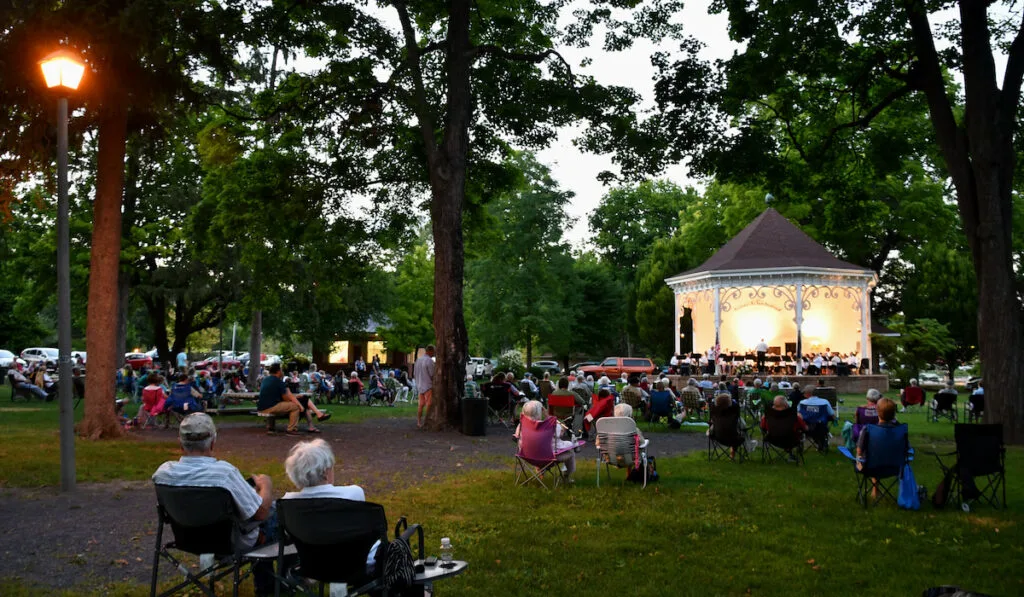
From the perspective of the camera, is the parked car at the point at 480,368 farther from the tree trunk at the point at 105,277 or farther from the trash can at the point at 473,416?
the tree trunk at the point at 105,277

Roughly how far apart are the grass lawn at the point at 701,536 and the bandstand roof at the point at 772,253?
22.7 m

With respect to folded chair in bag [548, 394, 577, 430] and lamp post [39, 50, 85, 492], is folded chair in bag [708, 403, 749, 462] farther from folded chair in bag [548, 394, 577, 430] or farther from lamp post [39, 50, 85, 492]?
lamp post [39, 50, 85, 492]

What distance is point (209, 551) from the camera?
446 cm

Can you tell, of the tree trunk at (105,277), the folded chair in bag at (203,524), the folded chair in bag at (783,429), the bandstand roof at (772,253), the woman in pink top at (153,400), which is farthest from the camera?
the bandstand roof at (772,253)

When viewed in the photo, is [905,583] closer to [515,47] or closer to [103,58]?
[103,58]

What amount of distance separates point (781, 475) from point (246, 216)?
1255 centimetres

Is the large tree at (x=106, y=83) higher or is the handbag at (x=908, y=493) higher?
the large tree at (x=106, y=83)

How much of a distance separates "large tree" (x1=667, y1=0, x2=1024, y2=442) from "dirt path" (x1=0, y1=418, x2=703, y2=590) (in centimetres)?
554

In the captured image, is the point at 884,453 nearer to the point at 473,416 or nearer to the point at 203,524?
the point at 203,524

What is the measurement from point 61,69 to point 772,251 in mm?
29281

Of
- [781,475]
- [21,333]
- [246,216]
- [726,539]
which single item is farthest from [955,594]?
[21,333]

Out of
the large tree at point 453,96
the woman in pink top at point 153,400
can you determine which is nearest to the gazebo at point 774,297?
the large tree at point 453,96

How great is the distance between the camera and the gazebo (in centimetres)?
3216

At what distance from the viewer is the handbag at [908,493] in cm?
799
